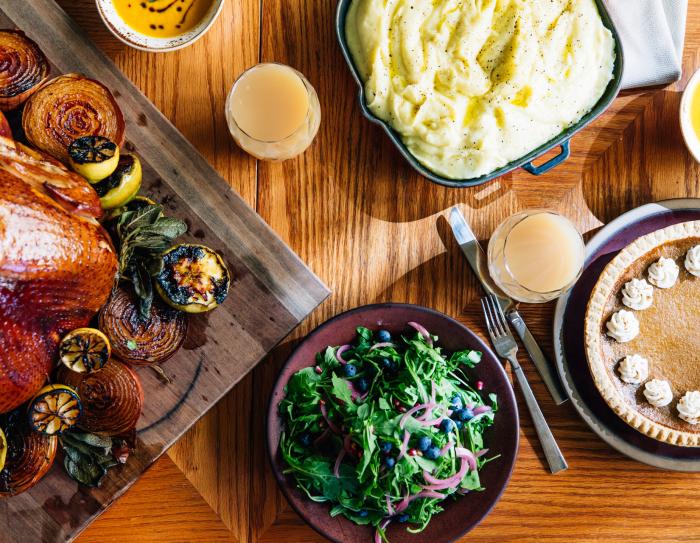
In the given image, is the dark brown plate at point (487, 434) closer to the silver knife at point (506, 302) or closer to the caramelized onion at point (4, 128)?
the silver knife at point (506, 302)

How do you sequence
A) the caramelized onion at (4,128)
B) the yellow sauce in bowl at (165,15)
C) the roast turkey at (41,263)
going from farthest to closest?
the yellow sauce in bowl at (165,15) < the caramelized onion at (4,128) < the roast turkey at (41,263)

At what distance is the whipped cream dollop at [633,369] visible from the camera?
1803mm

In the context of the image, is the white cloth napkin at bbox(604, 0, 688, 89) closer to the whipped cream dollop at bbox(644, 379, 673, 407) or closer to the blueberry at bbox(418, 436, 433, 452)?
the whipped cream dollop at bbox(644, 379, 673, 407)

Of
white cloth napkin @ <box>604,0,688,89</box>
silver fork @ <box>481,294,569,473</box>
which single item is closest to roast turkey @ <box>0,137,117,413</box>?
silver fork @ <box>481,294,569,473</box>

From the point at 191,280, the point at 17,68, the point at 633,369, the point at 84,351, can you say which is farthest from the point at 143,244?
the point at 633,369

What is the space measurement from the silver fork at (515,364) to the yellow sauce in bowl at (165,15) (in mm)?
1044

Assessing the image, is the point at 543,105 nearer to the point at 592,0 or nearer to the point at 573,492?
the point at 592,0

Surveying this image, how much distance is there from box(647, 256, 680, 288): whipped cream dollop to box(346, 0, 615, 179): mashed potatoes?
46cm

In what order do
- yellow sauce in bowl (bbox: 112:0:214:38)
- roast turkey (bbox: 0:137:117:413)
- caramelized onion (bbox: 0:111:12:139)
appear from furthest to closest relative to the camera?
yellow sauce in bowl (bbox: 112:0:214:38)
caramelized onion (bbox: 0:111:12:139)
roast turkey (bbox: 0:137:117:413)

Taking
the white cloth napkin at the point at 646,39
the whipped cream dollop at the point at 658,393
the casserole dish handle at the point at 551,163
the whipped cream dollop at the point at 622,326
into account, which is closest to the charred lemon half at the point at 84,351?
the casserole dish handle at the point at 551,163

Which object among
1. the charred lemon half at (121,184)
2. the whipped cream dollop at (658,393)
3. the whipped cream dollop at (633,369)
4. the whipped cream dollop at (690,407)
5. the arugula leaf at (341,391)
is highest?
the charred lemon half at (121,184)

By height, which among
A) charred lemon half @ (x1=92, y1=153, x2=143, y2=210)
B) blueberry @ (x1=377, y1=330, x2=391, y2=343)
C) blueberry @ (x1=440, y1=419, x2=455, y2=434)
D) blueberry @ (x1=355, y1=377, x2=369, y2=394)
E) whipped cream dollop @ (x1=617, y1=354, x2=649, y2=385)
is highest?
charred lemon half @ (x1=92, y1=153, x2=143, y2=210)

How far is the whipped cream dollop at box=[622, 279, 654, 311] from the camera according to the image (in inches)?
70.7

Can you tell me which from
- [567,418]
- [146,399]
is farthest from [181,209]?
[567,418]
